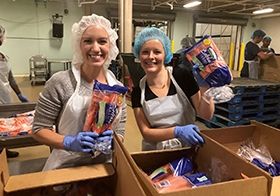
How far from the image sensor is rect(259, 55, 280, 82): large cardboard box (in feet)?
14.1

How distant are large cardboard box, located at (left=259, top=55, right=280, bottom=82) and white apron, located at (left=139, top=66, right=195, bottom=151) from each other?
3.70 m

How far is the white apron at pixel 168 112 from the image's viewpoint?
1.35 metres

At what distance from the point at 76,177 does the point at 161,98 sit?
0.69 meters

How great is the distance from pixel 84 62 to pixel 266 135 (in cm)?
106

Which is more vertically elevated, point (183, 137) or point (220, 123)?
point (183, 137)

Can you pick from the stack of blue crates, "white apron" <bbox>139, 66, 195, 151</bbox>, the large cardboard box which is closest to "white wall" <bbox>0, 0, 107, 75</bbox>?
the large cardboard box

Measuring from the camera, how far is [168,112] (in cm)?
136

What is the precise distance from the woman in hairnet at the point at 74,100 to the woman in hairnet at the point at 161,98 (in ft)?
0.79

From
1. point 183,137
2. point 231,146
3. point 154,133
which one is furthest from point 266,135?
point 154,133

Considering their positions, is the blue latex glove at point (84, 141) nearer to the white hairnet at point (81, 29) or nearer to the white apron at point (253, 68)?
the white hairnet at point (81, 29)

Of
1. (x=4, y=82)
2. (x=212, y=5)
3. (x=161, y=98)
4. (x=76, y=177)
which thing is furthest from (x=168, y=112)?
(x=212, y=5)

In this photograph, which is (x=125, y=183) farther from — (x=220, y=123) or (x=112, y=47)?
(x=220, y=123)

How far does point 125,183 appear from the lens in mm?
809

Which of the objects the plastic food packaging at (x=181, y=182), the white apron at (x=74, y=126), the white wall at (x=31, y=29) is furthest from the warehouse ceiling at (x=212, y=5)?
the plastic food packaging at (x=181, y=182)
